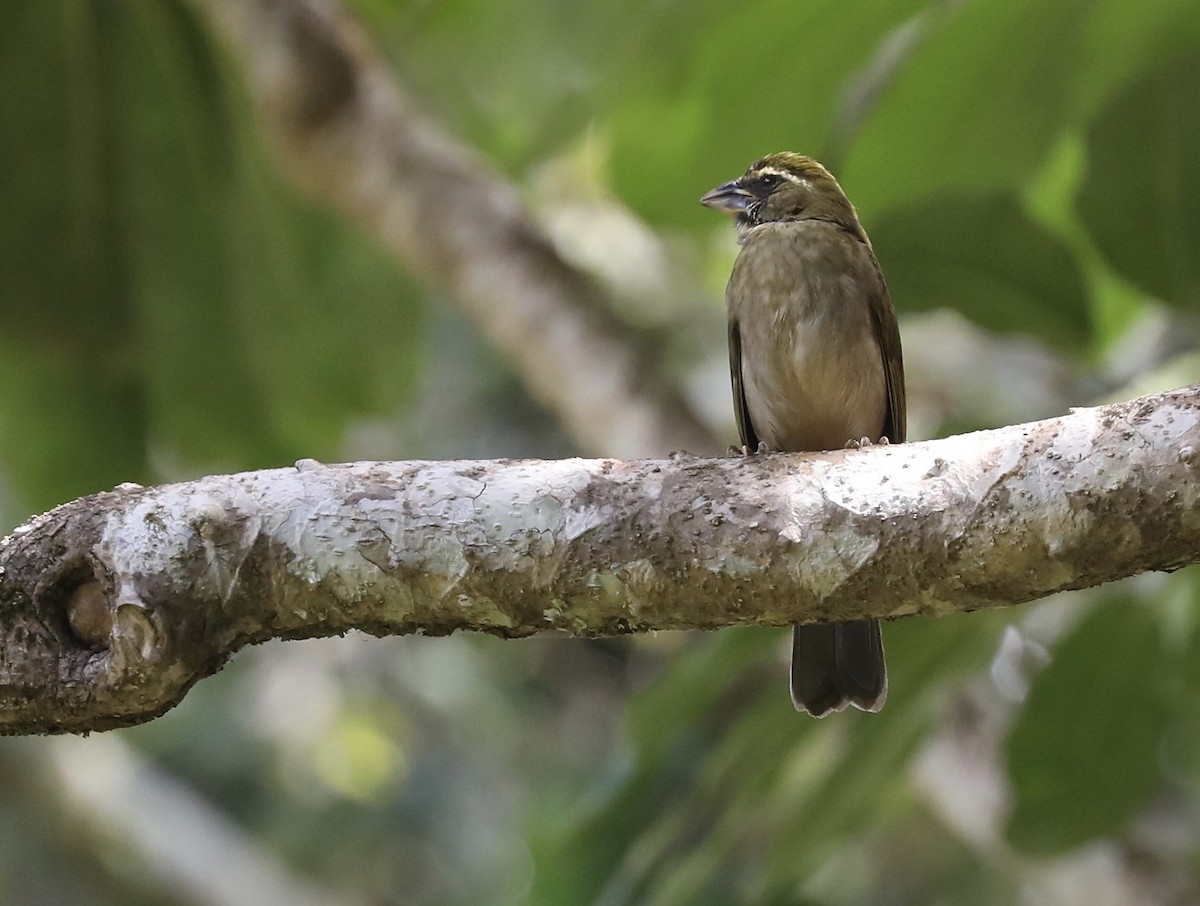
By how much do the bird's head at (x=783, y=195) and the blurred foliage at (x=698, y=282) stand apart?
0.08 meters

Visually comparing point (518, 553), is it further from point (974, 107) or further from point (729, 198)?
point (974, 107)

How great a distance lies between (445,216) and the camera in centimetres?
354

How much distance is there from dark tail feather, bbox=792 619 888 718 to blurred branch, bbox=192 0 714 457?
0.73 m

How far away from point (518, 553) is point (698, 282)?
4.50 m

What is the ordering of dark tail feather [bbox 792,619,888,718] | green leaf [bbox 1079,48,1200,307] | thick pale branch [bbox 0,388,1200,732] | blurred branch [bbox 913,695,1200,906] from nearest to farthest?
thick pale branch [bbox 0,388,1200,732] < dark tail feather [bbox 792,619,888,718] < green leaf [bbox 1079,48,1200,307] < blurred branch [bbox 913,695,1200,906]

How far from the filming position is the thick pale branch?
1674 mm

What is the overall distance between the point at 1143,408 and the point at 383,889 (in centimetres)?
722

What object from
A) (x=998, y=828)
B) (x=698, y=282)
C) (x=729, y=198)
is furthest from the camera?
(x=698, y=282)

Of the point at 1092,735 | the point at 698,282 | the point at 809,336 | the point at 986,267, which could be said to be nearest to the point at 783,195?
the point at 809,336

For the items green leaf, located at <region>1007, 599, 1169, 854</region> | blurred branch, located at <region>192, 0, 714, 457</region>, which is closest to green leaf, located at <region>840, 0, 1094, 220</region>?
blurred branch, located at <region>192, 0, 714, 457</region>

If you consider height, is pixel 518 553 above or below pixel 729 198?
below

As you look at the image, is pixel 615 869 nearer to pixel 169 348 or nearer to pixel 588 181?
pixel 169 348

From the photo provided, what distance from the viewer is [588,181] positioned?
561cm

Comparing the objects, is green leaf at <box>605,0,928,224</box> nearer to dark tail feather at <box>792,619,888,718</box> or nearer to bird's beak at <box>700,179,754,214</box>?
bird's beak at <box>700,179,754,214</box>
